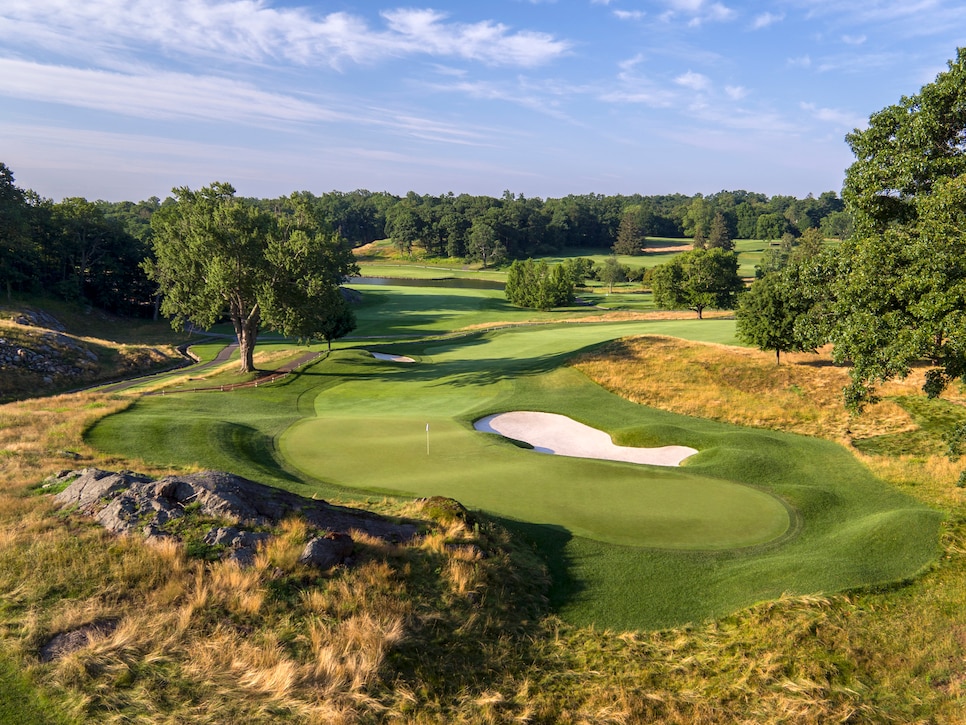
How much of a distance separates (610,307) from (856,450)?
2639 inches

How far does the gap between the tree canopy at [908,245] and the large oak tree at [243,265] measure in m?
32.4

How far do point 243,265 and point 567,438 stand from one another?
27.1m

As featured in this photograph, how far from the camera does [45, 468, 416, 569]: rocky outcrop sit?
11234 millimetres

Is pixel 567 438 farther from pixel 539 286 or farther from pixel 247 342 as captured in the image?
pixel 539 286

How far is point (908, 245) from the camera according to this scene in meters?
14.9

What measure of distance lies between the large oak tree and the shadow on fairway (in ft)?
95.7

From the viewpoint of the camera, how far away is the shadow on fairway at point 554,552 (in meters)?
12.4

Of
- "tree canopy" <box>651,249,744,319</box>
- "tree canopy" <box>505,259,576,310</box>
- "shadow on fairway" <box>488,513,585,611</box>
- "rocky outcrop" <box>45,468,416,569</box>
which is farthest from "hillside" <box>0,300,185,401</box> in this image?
"tree canopy" <box>651,249,744,319</box>

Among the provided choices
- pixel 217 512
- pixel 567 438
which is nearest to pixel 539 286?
pixel 567 438

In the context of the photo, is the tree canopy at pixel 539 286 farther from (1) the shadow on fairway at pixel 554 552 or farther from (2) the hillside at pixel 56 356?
(1) the shadow on fairway at pixel 554 552

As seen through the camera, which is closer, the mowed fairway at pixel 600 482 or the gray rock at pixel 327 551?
the gray rock at pixel 327 551

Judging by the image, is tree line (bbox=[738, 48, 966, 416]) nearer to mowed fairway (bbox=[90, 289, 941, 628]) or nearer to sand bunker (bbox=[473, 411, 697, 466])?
mowed fairway (bbox=[90, 289, 941, 628])

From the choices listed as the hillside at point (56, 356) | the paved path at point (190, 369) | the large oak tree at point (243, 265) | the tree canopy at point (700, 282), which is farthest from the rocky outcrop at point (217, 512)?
the tree canopy at point (700, 282)

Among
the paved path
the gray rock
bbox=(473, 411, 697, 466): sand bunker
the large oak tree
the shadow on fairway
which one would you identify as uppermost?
the large oak tree
